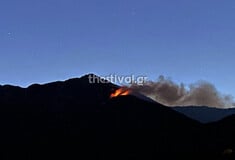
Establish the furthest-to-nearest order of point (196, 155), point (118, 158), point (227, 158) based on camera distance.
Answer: point (118, 158), point (196, 155), point (227, 158)

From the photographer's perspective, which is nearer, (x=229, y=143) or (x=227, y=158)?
(x=227, y=158)

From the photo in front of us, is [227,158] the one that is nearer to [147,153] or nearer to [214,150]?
[214,150]

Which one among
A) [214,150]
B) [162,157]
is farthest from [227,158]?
[162,157]

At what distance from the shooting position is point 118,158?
196750 mm

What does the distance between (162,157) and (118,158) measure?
19928 mm

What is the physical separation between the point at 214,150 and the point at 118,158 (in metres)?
41.9

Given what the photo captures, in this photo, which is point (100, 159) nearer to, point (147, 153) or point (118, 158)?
point (118, 158)

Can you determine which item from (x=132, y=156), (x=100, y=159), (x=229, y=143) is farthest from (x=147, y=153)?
(x=229, y=143)

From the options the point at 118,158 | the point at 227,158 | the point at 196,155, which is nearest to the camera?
the point at 227,158

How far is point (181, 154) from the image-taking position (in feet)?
623

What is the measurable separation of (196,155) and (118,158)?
35.4 metres

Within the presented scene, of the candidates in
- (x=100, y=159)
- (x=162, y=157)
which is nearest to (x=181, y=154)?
(x=162, y=157)

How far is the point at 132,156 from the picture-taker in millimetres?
197625

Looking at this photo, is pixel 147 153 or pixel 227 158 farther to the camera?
pixel 147 153
